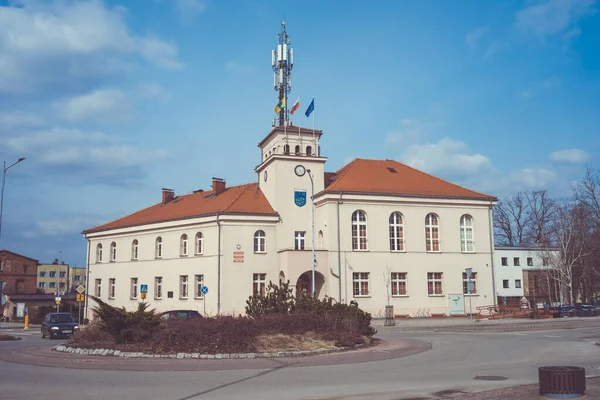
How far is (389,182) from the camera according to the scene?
46.4m

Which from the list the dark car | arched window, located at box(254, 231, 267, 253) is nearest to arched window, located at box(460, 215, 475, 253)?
arched window, located at box(254, 231, 267, 253)

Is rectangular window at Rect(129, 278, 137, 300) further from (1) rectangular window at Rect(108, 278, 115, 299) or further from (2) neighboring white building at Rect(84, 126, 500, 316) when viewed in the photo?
(1) rectangular window at Rect(108, 278, 115, 299)

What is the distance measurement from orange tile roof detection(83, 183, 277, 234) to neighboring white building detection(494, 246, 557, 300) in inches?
1339

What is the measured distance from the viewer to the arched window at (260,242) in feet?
144

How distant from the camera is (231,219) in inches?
1693

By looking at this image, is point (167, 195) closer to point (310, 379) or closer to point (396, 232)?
point (396, 232)

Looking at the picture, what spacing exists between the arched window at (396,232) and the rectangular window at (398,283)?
2.02 metres

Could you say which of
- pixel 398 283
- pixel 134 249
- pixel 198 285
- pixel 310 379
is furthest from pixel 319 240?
pixel 310 379

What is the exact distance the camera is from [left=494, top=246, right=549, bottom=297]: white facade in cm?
6681

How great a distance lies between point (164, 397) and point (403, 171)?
4057cm

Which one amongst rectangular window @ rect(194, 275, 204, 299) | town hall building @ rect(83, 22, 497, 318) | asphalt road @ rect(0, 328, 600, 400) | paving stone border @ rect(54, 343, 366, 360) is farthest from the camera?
rectangular window @ rect(194, 275, 204, 299)

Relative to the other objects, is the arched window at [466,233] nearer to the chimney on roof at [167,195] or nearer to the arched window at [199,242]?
the arched window at [199,242]

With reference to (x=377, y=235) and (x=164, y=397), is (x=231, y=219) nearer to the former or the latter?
(x=377, y=235)

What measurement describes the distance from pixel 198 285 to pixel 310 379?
104ft
